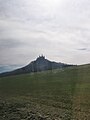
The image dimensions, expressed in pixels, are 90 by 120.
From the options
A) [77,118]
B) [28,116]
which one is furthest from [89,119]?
[28,116]

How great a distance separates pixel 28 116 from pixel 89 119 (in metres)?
6.32

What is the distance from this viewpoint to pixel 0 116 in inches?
1214

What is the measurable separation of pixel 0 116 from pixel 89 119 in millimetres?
9754

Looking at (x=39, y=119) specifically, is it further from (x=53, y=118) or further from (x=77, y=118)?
(x=77, y=118)

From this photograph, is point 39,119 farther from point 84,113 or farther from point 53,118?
point 84,113

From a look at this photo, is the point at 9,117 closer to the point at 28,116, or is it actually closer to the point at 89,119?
the point at 28,116

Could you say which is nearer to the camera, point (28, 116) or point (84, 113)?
point (28, 116)

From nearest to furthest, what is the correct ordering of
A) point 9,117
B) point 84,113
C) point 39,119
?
1. point 39,119
2. point 9,117
3. point 84,113

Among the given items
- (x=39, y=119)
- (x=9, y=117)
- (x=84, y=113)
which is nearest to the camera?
(x=39, y=119)

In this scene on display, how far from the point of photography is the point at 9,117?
29219mm

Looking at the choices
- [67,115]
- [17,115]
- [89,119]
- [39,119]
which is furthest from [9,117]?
[89,119]

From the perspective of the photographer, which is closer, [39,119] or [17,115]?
[39,119]

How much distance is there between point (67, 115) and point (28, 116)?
14.3 ft

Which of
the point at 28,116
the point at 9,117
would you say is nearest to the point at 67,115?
the point at 28,116
